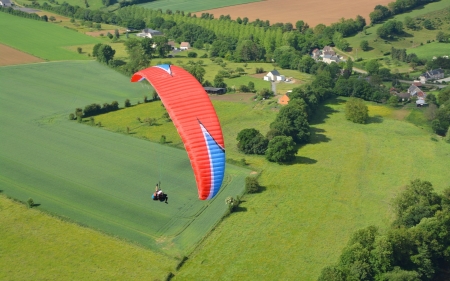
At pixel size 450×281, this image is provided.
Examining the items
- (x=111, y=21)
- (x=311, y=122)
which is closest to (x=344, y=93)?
(x=311, y=122)

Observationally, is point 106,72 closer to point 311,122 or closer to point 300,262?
point 311,122

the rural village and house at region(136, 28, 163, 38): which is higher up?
house at region(136, 28, 163, 38)

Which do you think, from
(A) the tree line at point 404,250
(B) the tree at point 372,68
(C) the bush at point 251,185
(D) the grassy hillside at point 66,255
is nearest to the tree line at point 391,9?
(B) the tree at point 372,68

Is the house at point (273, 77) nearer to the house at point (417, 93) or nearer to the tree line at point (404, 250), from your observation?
the house at point (417, 93)

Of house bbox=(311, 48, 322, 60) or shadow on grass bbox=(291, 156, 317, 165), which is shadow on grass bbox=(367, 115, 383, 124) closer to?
shadow on grass bbox=(291, 156, 317, 165)

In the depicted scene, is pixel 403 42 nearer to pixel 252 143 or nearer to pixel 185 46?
pixel 185 46

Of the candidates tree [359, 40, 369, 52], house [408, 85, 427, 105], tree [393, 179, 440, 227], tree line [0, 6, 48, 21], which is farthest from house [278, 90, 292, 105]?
tree line [0, 6, 48, 21]

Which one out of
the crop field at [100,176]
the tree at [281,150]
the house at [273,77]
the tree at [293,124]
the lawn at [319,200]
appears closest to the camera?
the lawn at [319,200]
